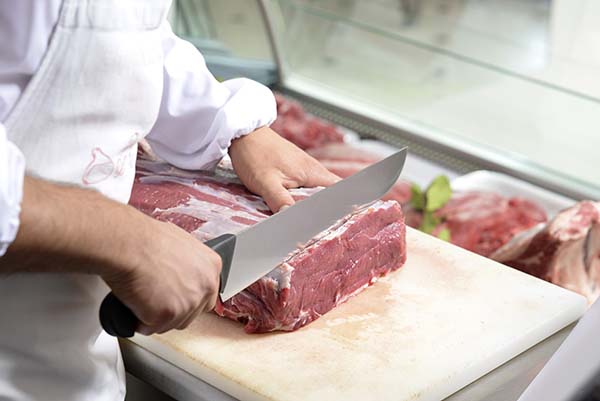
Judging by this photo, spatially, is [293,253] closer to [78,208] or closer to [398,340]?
[398,340]

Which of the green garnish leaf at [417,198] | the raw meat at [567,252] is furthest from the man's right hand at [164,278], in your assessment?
the green garnish leaf at [417,198]

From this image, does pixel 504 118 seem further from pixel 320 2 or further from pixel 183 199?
pixel 320 2

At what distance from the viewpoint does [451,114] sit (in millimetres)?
2908

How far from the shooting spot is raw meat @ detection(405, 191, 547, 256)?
7.32 feet

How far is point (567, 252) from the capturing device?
6.08 ft

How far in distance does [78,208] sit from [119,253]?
0.07 metres

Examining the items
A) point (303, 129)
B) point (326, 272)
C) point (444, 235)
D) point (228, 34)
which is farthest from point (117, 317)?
point (228, 34)

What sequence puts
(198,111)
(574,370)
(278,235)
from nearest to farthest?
(574,370) < (278,235) < (198,111)

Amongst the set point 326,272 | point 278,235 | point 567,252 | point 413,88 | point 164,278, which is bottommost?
point 413,88

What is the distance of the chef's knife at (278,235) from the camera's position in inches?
44.3

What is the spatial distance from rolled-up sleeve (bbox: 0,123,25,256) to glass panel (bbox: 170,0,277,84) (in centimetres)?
185

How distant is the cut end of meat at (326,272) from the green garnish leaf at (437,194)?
70cm

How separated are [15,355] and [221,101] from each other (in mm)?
526

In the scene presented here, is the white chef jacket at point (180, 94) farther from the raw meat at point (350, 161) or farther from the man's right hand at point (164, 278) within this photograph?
the raw meat at point (350, 161)
